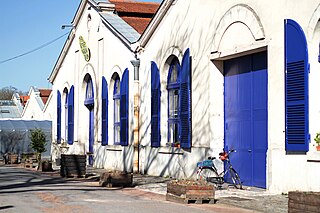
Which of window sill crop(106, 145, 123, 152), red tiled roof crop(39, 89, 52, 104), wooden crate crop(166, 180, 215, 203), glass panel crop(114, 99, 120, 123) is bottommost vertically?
wooden crate crop(166, 180, 215, 203)

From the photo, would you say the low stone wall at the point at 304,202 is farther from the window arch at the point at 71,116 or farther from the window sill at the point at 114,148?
the window arch at the point at 71,116

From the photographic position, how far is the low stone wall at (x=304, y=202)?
37.4 ft

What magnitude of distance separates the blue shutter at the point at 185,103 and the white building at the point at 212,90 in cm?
4

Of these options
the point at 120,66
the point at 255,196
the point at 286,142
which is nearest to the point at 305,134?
the point at 286,142

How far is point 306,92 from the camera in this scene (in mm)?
15234

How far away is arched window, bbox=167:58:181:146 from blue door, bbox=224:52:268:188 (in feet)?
10.7

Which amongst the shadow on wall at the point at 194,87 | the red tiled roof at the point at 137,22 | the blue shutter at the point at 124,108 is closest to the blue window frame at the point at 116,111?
the blue shutter at the point at 124,108

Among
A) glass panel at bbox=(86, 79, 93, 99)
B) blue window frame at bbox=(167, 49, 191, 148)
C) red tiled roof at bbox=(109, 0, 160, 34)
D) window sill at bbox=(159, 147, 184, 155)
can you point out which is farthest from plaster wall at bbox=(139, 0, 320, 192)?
glass panel at bbox=(86, 79, 93, 99)

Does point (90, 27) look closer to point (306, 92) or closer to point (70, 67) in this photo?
point (70, 67)

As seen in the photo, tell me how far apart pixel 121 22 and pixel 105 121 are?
188 inches

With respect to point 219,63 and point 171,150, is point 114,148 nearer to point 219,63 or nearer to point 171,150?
point 171,150

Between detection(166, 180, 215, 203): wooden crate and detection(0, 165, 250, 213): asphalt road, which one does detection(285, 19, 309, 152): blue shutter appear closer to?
detection(166, 180, 215, 203): wooden crate

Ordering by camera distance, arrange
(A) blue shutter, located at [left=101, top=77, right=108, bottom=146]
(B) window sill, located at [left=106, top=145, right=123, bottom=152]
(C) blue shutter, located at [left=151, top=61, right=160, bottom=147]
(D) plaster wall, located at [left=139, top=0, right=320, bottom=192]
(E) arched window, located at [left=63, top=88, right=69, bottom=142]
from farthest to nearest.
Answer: (E) arched window, located at [left=63, top=88, right=69, bottom=142]
(A) blue shutter, located at [left=101, top=77, right=108, bottom=146]
(B) window sill, located at [left=106, top=145, right=123, bottom=152]
(C) blue shutter, located at [left=151, top=61, right=160, bottom=147]
(D) plaster wall, located at [left=139, top=0, right=320, bottom=192]

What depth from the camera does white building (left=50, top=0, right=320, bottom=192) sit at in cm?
1553
